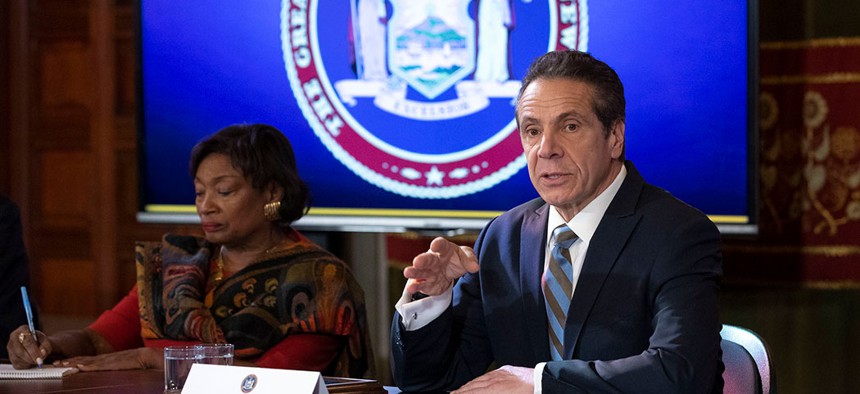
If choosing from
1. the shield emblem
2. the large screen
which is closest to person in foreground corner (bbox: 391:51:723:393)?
the large screen

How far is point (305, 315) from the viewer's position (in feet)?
9.50

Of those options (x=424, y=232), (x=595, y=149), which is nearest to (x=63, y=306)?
(x=424, y=232)

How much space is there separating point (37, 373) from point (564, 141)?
1.32 meters

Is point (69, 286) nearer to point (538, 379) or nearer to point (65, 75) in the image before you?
point (65, 75)

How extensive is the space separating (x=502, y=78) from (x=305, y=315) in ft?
4.88

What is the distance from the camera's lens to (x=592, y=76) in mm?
2182

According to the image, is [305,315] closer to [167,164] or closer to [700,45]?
[700,45]

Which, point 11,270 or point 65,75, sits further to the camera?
point 65,75

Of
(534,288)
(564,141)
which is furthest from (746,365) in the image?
(564,141)

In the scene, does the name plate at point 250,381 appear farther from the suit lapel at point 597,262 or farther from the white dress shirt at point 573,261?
the suit lapel at point 597,262

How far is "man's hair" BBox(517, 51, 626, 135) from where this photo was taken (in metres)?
2.18

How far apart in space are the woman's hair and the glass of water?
0.93m

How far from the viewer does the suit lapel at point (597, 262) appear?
215 centimetres

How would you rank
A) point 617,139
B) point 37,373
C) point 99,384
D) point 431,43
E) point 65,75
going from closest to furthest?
point 617,139, point 99,384, point 37,373, point 431,43, point 65,75
